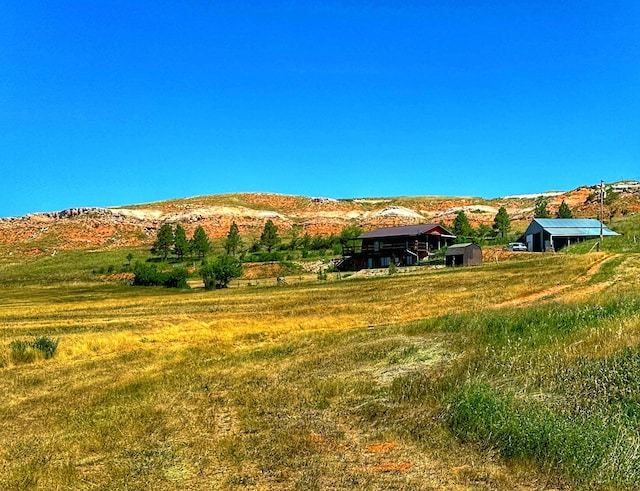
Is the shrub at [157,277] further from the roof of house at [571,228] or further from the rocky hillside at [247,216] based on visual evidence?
the rocky hillside at [247,216]

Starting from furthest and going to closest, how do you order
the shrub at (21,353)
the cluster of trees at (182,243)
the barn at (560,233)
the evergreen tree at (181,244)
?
the evergreen tree at (181,244), the cluster of trees at (182,243), the barn at (560,233), the shrub at (21,353)

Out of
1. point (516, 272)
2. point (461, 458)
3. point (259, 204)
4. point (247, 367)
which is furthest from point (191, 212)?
point (461, 458)

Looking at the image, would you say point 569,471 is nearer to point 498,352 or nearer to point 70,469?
point 498,352

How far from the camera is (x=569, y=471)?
7.36 meters

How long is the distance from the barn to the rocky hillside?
135 ft

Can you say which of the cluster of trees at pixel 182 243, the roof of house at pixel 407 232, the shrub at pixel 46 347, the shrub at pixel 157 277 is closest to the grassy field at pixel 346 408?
the shrub at pixel 46 347

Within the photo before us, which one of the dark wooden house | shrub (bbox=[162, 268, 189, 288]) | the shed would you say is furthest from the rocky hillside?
shrub (bbox=[162, 268, 189, 288])

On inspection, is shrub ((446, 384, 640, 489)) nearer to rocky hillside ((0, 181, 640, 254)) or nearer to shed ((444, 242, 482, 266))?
shed ((444, 242, 482, 266))

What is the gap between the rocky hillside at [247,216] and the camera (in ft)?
427

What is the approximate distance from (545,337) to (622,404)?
540 cm

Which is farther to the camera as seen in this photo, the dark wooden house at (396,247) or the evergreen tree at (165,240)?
the evergreen tree at (165,240)

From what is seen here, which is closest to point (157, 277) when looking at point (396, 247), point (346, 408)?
point (396, 247)

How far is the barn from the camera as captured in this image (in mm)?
70438

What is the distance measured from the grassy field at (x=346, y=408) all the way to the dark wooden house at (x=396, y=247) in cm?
5353
